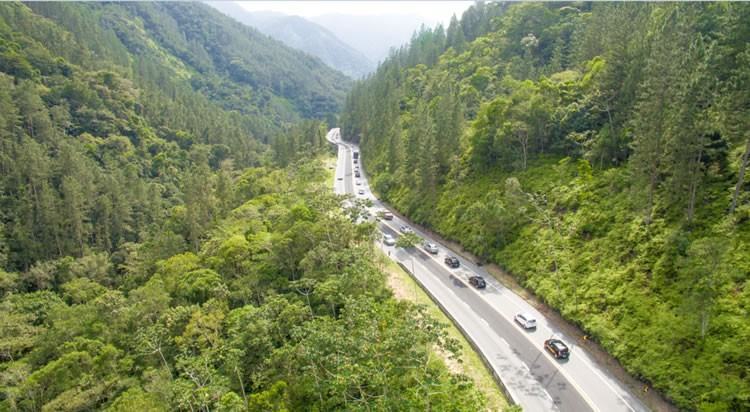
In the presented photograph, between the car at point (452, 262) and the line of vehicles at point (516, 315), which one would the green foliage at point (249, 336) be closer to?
the line of vehicles at point (516, 315)

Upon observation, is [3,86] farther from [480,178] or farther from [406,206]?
[480,178]

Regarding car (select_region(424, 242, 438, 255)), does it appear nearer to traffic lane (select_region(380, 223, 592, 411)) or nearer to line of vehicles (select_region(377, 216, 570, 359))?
line of vehicles (select_region(377, 216, 570, 359))

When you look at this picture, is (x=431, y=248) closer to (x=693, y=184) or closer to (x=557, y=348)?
(x=557, y=348)

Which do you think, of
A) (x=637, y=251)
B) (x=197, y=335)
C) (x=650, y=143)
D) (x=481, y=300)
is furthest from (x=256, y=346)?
(x=650, y=143)

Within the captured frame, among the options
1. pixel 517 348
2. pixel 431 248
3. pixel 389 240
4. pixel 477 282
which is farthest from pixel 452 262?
pixel 517 348

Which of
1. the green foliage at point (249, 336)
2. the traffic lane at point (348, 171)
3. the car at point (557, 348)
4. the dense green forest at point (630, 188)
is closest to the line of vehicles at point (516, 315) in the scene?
the car at point (557, 348)

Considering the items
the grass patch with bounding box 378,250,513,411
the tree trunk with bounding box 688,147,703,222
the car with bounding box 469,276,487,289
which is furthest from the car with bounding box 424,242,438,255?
the tree trunk with bounding box 688,147,703,222
